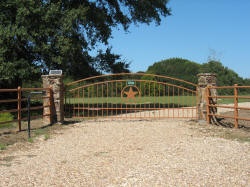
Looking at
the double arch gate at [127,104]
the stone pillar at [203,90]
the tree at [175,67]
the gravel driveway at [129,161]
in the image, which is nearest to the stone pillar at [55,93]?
the double arch gate at [127,104]

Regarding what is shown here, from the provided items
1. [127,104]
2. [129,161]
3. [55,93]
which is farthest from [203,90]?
[127,104]

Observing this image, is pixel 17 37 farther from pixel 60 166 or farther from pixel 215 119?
pixel 60 166

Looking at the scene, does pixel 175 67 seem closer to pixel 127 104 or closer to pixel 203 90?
pixel 127 104

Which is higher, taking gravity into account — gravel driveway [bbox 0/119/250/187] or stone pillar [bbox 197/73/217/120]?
stone pillar [bbox 197/73/217/120]

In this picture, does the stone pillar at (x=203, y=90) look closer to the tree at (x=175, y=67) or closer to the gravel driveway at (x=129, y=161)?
the gravel driveway at (x=129, y=161)

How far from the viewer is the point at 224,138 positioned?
9070mm

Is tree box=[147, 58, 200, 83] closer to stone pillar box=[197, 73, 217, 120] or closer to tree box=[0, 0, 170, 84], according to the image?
tree box=[0, 0, 170, 84]

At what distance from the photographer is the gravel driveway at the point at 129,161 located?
5391mm

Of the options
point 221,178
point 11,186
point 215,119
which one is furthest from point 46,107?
point 221,178

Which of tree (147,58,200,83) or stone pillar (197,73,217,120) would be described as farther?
tree (147,58,200,83)

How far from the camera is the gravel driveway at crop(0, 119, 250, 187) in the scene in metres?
5.39

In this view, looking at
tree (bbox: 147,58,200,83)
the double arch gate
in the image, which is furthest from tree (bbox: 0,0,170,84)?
tree (bbox: 147,58,200,83)

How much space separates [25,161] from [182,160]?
9.24ft

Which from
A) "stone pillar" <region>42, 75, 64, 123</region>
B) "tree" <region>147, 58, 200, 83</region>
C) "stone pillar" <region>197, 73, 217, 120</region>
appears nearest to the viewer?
"stone pillar" <region>197, 73, 217, 120</region>
